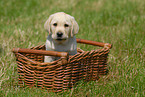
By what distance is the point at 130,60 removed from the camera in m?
3.75

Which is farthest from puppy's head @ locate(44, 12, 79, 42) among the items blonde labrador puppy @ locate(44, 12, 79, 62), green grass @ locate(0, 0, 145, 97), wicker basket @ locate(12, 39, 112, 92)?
green grass @ locate(0, 0, 145, 97)

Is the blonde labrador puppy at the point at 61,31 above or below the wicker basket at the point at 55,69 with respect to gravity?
above

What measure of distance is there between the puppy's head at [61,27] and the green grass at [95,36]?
2.41ft

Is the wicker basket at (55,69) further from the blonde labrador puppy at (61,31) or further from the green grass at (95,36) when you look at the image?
the blonde labrador puppy at (61,31)

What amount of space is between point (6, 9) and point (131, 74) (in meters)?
4.53

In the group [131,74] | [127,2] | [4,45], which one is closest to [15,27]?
[4,45]

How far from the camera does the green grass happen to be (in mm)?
2987

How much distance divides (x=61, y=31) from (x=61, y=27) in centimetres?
8

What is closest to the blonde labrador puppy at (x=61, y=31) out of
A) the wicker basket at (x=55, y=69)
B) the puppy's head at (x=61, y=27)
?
the puppy's head at (x=61, y=27)

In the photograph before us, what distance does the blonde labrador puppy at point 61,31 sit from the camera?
3109 mm

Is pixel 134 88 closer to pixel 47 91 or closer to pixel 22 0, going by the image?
pixel 47 91

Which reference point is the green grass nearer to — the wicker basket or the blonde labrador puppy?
the wicker basket

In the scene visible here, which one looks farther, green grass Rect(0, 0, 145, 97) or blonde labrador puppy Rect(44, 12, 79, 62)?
blonde labrador puppy Rect(44, 12, 79, 62)

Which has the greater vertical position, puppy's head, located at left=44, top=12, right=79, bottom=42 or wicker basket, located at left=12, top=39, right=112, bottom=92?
puppy's head, located at left=44, top=12, right=79, bottom=42
